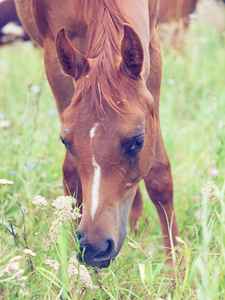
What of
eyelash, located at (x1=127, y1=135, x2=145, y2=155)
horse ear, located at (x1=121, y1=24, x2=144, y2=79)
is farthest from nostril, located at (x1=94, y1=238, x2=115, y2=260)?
horse ear, located at (x1=121, y1=24, x2=144, y2=79)

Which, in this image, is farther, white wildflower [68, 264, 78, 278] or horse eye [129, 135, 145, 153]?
horse eye [129, 135, 145, 153]

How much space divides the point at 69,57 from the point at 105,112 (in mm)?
408

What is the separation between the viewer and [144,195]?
3.65 m

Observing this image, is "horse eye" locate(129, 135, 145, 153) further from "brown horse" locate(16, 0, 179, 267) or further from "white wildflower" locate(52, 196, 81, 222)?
"white wildflower" locate(52, 196, 81, 222)

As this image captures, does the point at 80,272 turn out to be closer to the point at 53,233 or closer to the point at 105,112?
the point at 53,233

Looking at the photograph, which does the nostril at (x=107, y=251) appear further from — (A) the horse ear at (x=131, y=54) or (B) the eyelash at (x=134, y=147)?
(A) the horse ear at (x=131, y=54)

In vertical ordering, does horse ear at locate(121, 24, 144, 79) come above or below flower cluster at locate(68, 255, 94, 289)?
above

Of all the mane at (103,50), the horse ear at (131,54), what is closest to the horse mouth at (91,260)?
the mane at (103,50)

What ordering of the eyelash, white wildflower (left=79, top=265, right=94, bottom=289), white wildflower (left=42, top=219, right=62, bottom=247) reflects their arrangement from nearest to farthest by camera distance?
white wildflower (left=79, top=265, right=94, bottom=289) < white wildflower (left=42, top=219, right=62, bottom=247) < the eyelash

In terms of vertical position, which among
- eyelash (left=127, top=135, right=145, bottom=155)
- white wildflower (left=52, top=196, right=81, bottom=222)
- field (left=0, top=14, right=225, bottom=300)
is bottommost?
field (left=0, top=14, right=225, bottom=300)

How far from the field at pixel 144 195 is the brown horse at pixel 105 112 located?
18 centimetres

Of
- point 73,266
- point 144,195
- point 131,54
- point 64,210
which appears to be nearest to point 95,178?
point 64,210

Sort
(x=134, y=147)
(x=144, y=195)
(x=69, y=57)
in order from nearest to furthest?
(x=134, y=147) < (x=69, y=57) < (x=144, y=195)

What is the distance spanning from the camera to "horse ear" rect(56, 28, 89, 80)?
2105mm
